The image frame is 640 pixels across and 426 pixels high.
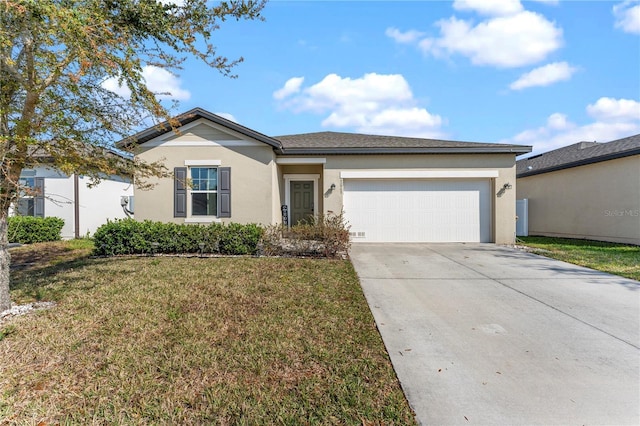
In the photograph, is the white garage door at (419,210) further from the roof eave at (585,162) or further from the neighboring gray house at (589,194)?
the neighboring gray house at (589,194)

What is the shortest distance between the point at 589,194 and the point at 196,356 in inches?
613

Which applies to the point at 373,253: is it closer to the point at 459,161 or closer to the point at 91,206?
the point at 459,161

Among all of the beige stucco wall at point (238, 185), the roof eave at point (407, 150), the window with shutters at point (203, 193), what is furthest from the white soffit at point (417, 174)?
the window with shutters at point (203, 193)

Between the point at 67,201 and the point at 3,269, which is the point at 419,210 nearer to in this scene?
the point at 3,269

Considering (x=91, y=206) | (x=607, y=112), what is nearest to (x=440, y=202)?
(x=91, y=206)

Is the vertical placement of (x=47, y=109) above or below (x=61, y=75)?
below

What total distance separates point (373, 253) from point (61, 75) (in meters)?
7.57

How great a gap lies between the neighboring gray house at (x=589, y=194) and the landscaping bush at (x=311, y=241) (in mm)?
10689

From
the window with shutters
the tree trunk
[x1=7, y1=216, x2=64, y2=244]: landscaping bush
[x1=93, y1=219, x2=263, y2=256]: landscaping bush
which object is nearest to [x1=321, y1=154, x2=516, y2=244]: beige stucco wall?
the window with shutters

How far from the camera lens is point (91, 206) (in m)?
12.8

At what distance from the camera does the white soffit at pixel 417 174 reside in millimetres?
10812

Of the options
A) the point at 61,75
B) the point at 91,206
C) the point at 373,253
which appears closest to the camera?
the point at 61,75

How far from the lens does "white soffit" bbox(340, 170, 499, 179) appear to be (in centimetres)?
1081

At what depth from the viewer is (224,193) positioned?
10023 millimetres
